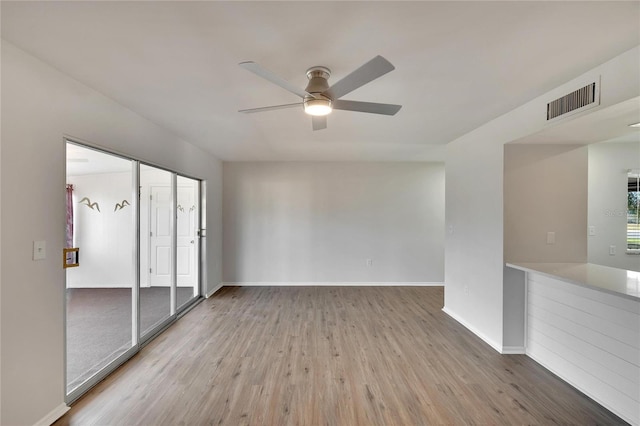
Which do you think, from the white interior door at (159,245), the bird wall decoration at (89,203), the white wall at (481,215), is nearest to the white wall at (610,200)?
the white wall at (481,215)

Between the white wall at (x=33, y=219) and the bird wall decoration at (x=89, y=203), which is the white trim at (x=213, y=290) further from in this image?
the white wall at (x=33, y=219)

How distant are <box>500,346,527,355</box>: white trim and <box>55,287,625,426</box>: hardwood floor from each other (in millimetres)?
63

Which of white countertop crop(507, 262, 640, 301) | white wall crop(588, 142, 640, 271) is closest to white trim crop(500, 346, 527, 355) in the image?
white countertop crop(507, 262, 640, 301)

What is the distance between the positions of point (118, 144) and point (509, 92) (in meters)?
3.46

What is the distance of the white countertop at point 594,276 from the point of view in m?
1.80

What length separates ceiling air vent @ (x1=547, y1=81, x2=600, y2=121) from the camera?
1876mm

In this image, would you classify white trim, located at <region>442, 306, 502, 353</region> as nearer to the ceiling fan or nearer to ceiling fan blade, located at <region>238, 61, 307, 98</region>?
the ceiling fan

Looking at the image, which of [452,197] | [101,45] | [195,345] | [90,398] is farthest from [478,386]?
[101,45]

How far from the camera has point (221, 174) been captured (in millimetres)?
5293

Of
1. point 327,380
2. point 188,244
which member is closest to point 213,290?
point 188,244

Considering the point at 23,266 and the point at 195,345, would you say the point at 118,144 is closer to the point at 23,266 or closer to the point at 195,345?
the point at 23,266

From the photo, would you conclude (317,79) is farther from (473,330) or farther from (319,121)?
(473,330)

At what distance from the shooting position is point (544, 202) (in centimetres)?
277

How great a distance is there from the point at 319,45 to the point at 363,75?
0.33m
